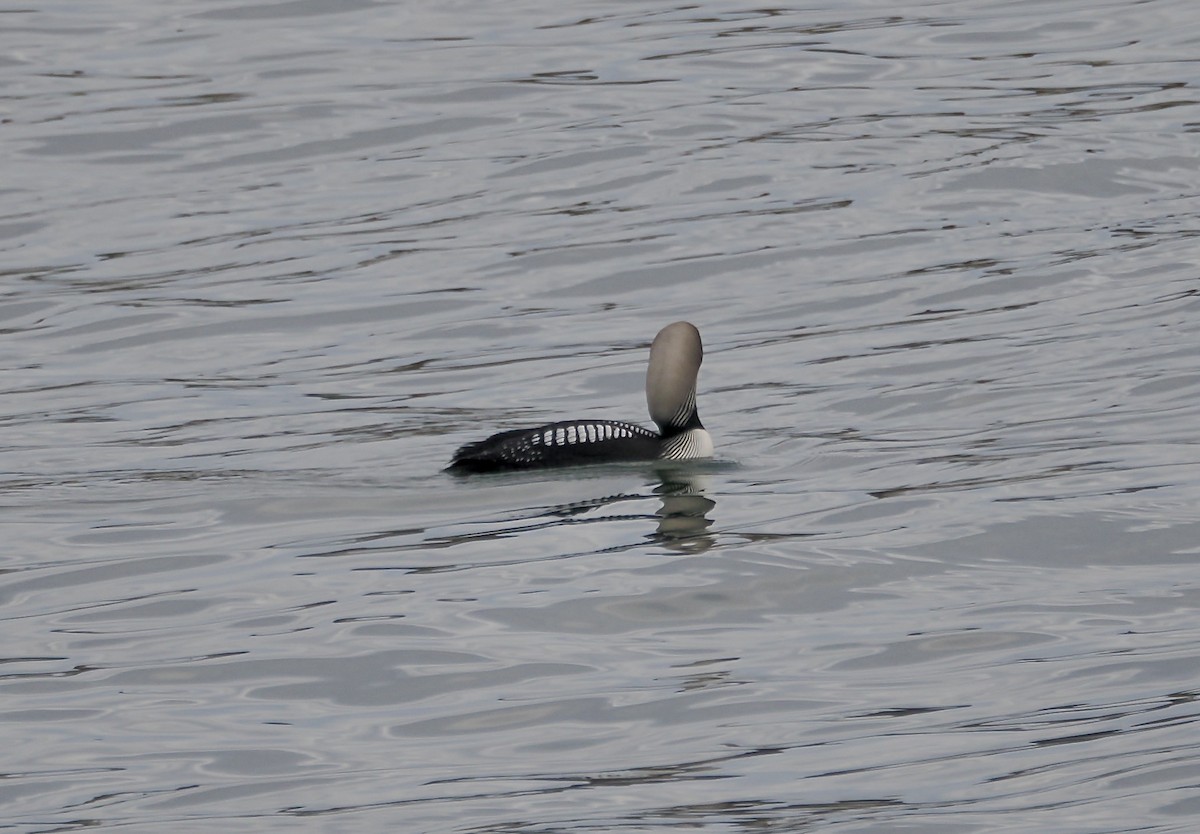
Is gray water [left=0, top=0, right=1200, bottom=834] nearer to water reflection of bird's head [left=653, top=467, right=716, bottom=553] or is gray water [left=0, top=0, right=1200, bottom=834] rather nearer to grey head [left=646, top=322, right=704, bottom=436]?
water reflection of bird's head [left=653, top=467, right=716, bottom=553]

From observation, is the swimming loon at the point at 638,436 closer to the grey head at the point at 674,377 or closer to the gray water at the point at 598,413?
the grey head at the point at 674,377

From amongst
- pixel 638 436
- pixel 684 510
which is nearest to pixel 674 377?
pixel 638 436

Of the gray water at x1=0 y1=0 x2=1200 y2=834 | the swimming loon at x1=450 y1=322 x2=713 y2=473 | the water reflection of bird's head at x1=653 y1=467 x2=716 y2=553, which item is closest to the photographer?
the gray water at x1=0 y1=0 x2=1200 y2=834

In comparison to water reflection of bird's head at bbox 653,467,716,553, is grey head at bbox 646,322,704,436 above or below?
above

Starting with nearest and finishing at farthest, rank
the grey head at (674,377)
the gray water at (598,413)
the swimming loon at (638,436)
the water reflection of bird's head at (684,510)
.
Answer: the gray water at (598,413), the water reflection of bird's head at (684,510), the swimming loon at (638,436), the grey head at (674,377)

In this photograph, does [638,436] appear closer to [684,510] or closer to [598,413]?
[684,510]

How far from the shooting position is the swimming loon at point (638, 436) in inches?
454

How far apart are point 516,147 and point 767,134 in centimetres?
240

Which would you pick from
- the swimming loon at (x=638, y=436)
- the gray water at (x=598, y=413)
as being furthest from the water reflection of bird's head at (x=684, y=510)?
the swimming loon at (x=638, y=436)

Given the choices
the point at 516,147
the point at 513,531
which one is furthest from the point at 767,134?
the point at 513,531

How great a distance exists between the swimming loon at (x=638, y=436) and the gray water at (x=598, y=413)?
13 cm


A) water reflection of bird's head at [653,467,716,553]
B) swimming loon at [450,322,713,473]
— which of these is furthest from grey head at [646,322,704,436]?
water reflection of bird's head at [653,467,716,553]

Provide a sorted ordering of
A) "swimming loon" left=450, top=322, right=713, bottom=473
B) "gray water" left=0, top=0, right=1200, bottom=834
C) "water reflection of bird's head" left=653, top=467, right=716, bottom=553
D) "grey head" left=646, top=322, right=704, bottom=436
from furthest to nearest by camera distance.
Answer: "grey head" left=646, top=322, right=704, bottom=436 < "swimming loon" left=450, top=322, right=713, bottom=473 < "water reflection of bird's head" left=653, top=467, right=716, bottom=553 < "gray water" left=0, top=0, right=1200, bottom=834

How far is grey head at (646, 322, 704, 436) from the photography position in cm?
1199
